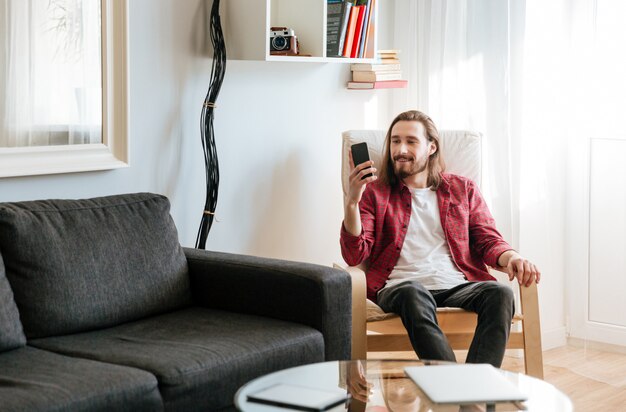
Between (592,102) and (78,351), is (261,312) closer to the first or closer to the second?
(78,351)

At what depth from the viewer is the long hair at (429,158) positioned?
3545 mm

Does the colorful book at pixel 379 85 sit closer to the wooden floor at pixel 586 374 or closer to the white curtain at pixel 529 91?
A: the white curtain at pixel 529 91

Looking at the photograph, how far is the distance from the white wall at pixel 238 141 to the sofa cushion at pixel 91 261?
23cm

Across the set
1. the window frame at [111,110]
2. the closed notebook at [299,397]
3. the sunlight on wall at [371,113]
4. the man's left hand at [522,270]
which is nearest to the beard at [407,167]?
the man's left hand at [522,270]

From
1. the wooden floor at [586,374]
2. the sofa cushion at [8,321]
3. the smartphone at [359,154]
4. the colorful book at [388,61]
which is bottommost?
the wooden floor at [586,374]

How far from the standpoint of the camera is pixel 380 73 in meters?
4.13

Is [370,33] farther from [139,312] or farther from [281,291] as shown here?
[139,312]

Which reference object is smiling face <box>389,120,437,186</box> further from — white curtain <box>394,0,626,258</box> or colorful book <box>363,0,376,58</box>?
white curtain <box>394,0,626,258</box>

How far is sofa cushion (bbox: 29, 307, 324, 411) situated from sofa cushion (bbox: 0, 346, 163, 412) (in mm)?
74

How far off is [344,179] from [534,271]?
0.88m

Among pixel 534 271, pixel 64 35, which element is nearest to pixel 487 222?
pixel 534 271

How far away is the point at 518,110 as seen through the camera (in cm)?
406

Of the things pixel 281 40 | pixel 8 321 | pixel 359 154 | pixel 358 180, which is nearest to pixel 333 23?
pixel 281 40

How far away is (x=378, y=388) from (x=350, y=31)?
1912 millimetres
